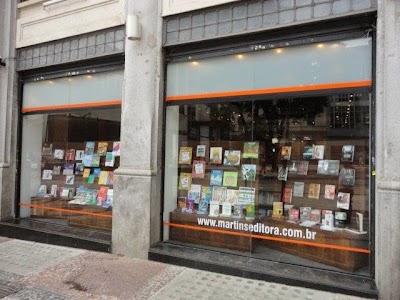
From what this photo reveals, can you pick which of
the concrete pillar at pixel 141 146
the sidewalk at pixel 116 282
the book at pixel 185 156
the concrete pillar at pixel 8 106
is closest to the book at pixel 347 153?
the sidewalk at pixel 116 282

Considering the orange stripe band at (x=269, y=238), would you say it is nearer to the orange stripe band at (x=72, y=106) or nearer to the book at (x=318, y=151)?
the book at (x=318, y=151)

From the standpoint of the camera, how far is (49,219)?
26.3ft

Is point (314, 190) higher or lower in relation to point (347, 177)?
lower

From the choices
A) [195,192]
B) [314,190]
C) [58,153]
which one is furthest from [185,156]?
[58,153]

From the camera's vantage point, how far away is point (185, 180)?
669cm

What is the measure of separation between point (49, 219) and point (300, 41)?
20.5ft

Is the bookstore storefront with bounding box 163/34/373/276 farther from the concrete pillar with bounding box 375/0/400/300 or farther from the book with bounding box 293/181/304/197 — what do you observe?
the concrete pillar with bounding box 375/0/400/300

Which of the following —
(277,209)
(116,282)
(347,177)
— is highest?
(347,177)

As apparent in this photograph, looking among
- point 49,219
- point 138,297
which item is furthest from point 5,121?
point 138,297

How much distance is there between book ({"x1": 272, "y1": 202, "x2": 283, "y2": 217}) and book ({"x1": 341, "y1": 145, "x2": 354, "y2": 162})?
1.29 m

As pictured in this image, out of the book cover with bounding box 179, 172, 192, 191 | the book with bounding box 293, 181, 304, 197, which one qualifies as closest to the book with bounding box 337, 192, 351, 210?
the book with bounding box 293, 181, 304, 197

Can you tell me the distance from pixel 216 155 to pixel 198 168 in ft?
1.34

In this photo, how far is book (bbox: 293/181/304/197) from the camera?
6.08 meters

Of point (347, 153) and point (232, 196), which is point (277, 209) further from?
point (347, 153)
